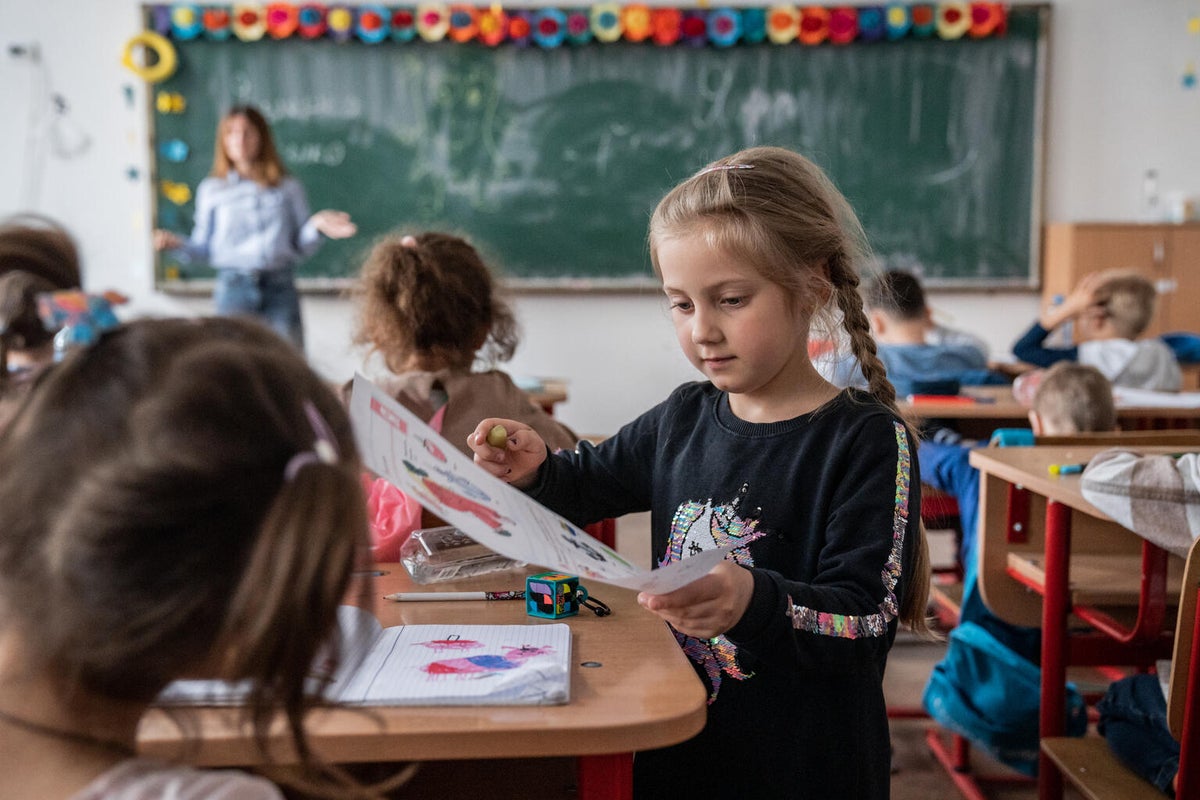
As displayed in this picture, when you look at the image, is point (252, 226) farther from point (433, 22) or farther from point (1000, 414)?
Result: point (1000, 414)

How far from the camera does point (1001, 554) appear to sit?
7.30ft

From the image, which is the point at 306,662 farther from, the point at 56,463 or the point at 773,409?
the point at 773,409

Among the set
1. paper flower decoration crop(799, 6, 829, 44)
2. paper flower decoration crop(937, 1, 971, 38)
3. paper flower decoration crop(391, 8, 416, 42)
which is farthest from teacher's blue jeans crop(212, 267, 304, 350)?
paper flower decoration crop(937, 1, 971, 38)

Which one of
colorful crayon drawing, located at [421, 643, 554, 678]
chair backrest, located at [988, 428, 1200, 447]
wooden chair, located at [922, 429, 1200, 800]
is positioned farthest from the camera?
chair backrest, located at [988, 428, 1200, 447]

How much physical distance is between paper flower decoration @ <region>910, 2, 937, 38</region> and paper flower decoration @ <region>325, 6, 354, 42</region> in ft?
9.01

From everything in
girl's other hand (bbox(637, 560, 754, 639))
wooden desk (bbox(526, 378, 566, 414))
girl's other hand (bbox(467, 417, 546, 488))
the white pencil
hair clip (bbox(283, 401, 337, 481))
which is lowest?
wooden desk (bbox(526, 378, 566, 414))

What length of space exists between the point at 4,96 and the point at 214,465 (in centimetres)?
581

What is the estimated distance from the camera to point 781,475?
1218mm

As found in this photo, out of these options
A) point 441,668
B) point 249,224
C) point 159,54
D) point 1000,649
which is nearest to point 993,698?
point 1000,649

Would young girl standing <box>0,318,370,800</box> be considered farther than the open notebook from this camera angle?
No

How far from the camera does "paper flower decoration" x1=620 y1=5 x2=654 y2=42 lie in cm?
548

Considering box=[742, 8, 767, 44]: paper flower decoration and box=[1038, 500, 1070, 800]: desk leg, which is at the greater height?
box=[742, 8, 767, 44]: paper flower decoration

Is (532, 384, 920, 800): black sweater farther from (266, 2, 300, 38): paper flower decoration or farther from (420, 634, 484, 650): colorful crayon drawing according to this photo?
(266, 2, 300, 38): paper flower decoration

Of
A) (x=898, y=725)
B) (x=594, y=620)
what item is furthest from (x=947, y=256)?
(x=594, y=620)
